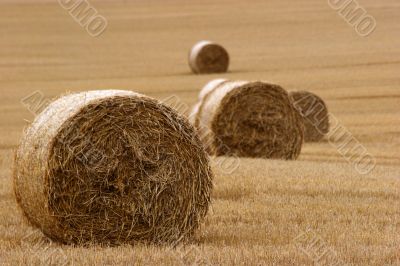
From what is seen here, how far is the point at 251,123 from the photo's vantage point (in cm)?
1488

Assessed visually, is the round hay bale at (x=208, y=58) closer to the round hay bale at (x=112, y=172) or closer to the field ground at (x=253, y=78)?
the field ground at (x=253, y=78)

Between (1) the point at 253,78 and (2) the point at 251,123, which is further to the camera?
(1) the point at 253,78

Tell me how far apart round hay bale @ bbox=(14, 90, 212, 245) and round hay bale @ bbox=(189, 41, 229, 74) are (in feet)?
75.6

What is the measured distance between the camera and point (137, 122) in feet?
24.8

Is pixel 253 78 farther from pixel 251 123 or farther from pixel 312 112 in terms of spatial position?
pixel 251 123

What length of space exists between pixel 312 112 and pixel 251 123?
5053 mm

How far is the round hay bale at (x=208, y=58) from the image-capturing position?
3067 cm

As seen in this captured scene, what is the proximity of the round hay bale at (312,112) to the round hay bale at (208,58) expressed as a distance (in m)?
11.4

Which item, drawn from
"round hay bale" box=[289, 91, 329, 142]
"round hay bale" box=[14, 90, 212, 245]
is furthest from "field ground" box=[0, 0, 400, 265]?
"round hay bale" box=[289, 91, 329, 142]

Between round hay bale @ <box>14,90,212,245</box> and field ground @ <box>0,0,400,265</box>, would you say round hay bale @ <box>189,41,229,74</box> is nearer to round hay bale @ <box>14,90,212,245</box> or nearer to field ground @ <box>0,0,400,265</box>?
field ground @ <box>0,0,400,265</box>

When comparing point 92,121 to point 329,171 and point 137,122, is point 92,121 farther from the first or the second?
point 329,171

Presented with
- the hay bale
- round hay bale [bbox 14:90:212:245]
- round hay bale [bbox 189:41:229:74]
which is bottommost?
round hay bale [bbox 189:41:229:74]

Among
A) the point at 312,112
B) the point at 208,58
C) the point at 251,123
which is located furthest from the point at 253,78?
the point at 251,123

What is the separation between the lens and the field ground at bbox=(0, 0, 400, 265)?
6996 mm
